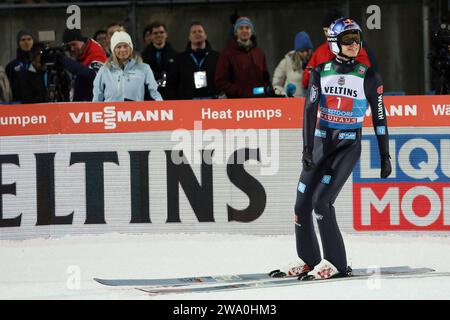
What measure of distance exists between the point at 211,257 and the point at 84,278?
1424 millimetres

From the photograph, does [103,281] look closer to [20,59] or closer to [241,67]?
[241,67]

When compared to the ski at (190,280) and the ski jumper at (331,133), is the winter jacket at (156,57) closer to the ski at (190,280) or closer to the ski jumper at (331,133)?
the ski jumper at (331,133)

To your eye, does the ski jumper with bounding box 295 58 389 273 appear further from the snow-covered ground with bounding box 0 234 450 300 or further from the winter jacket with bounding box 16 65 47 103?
the winter jacket with bounding box 16 65 47 103

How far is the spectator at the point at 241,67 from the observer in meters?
11.8

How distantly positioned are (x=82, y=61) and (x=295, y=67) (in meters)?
2.16

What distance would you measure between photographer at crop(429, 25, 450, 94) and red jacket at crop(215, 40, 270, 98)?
1.70 metres

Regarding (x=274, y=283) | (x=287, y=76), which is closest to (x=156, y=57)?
(x=287, y=76)

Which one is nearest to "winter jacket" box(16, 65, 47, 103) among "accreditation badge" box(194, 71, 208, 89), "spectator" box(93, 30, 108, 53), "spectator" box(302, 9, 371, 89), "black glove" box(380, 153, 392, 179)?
"spectator" box(93, 30, 108, 53)

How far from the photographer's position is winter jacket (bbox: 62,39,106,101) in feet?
38.5

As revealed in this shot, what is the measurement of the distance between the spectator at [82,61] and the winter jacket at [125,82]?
28cm

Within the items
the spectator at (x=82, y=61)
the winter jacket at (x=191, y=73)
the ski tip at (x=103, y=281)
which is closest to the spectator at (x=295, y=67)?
the winter jacket at (x=191, y=73)

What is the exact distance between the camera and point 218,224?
11.3 metres

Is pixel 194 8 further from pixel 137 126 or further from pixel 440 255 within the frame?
pixel 440 255

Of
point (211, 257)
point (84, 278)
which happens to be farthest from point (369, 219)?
point (84, 278)
